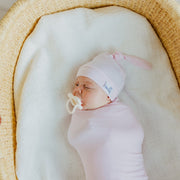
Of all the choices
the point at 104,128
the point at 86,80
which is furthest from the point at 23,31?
the point at 104,128

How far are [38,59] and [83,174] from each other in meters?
0.61

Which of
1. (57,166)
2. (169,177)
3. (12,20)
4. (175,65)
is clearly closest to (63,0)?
(12,20)

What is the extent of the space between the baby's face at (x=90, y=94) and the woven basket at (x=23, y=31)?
350mm

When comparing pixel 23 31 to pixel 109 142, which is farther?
pixel 23 31

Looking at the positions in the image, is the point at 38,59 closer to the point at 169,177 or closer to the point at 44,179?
the point at 44,179

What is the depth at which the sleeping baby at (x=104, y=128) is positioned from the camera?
42.7 inches

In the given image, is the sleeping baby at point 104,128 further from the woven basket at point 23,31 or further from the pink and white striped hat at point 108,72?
the woven basket at point 23,31

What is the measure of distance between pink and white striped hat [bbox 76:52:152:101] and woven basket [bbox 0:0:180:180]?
214 millimetres

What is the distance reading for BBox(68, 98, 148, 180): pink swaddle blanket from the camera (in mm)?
1079

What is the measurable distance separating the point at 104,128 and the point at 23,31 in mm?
624

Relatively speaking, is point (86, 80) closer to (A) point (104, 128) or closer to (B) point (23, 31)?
(A) point (104, 128)

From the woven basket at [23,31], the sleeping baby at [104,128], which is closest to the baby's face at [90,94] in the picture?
the sleeping baby at [104,128]

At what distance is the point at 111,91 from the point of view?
3.78ft

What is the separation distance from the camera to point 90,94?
113 cm
